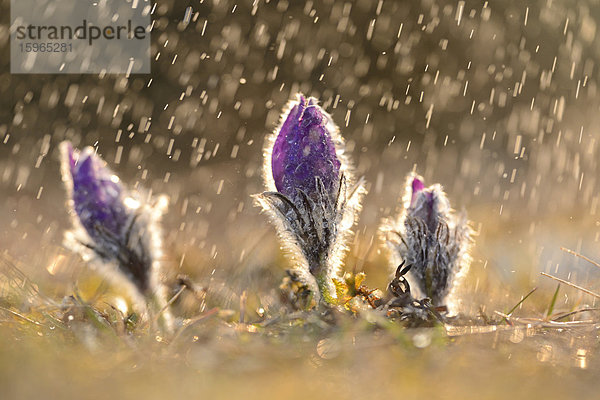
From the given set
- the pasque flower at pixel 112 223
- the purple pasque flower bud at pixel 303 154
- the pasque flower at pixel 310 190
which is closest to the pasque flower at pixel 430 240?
the pasque flower at pixel 310 190

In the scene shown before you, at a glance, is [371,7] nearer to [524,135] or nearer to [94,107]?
[524,135]

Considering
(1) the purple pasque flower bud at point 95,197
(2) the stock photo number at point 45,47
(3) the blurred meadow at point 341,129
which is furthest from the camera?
(2) the stock photo number at point 45,47

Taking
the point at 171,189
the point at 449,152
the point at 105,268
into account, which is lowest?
the point at 105,268

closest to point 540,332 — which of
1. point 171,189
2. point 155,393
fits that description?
point 155,393

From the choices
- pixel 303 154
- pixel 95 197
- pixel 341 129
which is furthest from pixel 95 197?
pixel 341 129

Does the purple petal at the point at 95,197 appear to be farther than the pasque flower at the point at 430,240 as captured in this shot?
No

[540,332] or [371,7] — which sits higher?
[371,7]

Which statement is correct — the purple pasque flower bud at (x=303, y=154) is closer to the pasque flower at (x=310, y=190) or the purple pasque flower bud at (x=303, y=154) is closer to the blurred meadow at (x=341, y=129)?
the pasque flower at (x=310, y=190)
